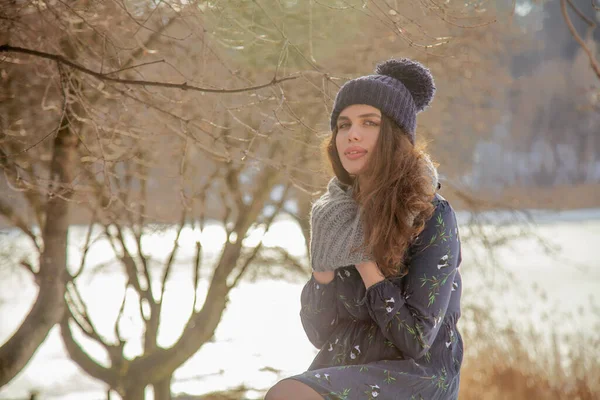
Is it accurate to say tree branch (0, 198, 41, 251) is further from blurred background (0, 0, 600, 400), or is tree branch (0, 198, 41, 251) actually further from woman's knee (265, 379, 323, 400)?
woman's knee (265, 379, 323, 400)

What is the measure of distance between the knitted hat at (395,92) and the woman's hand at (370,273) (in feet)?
1.45

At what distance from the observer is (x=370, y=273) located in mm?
2043

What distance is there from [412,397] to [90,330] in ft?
10.6

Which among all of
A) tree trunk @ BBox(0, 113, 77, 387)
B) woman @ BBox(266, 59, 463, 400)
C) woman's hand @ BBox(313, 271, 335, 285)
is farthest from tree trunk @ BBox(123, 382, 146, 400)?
woman's hand @ BBox(313, 271, 335, 285)

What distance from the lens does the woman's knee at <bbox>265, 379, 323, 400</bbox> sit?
1887 millimetres

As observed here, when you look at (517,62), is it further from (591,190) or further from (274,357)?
(274,357)

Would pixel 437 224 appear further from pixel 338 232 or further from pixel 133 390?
pixel 133 390

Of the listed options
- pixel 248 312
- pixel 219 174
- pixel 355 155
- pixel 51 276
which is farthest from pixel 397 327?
pixel 248 312

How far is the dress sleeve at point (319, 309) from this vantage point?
2.22 metres

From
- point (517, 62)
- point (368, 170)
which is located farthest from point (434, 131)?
point (517, 62)

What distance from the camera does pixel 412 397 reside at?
201 cm

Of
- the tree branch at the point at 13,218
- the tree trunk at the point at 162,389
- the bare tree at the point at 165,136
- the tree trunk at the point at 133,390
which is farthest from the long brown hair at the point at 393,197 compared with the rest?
the tree trunk at the point at 162,389

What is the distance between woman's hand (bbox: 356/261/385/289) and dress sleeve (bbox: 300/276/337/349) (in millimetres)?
180

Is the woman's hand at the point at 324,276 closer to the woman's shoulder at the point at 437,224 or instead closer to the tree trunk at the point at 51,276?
the woman's shoulder at the point at 437,224
